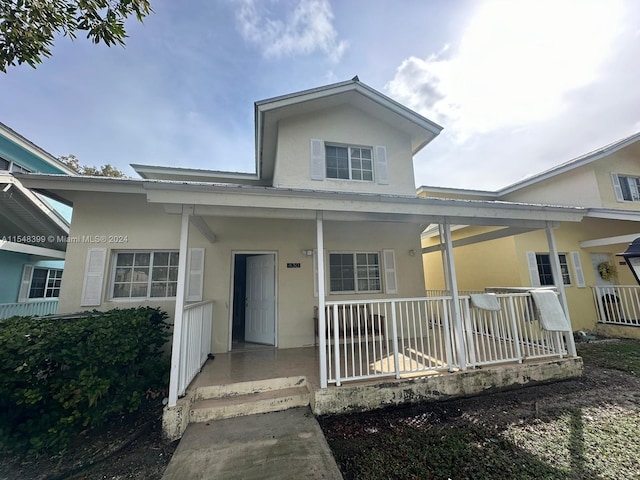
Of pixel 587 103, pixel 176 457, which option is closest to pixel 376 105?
pixel 587 103

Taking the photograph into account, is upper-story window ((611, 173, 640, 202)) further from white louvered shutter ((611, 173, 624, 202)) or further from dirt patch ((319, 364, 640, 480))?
dirt patch ((319, 364, 640, 480))

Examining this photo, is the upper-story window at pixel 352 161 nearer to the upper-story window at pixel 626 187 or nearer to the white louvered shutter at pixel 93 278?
the white louvered shutter at pixel 93 278

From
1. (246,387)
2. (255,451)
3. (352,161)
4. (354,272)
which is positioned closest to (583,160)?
(352,161)

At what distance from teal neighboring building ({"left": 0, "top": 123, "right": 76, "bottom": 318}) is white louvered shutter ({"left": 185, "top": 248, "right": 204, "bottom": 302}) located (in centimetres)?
450

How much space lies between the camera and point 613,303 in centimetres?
834

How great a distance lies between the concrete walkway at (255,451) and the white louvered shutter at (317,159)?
4949mm

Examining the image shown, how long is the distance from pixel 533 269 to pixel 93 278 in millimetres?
11644

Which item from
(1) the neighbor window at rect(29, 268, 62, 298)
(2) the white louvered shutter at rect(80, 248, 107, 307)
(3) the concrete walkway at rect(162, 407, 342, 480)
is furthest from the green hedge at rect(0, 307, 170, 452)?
(1) the neighbor window at rect(29, 268, 62, 298)

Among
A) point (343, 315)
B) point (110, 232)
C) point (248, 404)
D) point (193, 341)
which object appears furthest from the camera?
point (110, 232)

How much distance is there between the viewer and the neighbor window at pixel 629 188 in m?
9.66

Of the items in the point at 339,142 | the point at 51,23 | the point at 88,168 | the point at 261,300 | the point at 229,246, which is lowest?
the point at 261,300

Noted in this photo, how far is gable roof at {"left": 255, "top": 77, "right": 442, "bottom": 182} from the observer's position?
617 cm

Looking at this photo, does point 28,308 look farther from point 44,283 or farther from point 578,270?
point 578,270

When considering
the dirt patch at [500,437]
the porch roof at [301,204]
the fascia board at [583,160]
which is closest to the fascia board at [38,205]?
the porch roof at [301,204]
